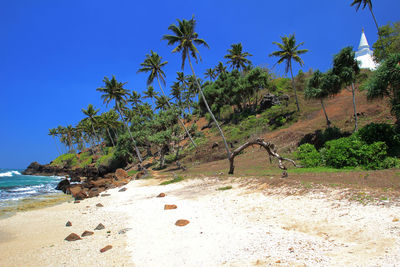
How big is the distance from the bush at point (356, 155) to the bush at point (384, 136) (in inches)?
24.0

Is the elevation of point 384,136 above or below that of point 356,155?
above

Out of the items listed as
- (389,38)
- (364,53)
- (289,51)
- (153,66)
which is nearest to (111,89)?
(153,66)

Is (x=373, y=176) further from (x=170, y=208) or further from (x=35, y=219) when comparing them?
(x=35, y=219)

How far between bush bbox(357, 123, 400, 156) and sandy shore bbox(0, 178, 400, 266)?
9733 mm

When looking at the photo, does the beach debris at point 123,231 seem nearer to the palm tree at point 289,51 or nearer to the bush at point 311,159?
the bush at point 311,159

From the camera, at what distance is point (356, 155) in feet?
45.1

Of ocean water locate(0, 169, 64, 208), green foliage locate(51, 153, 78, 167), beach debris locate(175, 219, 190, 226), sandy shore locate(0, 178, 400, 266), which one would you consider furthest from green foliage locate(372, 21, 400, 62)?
green foliage locate(51, 153, 78, 167)

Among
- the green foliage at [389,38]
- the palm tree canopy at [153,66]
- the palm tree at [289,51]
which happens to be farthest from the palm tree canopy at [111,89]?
the green foliage at [389,38]

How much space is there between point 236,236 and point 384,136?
14381 millimetres

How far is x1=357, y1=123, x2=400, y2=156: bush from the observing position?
14.2 meters

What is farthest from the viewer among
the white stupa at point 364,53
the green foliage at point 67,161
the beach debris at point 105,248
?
the green foliage at point 67,161

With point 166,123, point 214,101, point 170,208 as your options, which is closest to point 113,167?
point 166,123

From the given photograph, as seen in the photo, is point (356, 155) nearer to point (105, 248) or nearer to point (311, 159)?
point (311, 159)

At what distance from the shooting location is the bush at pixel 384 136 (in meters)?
14.2
